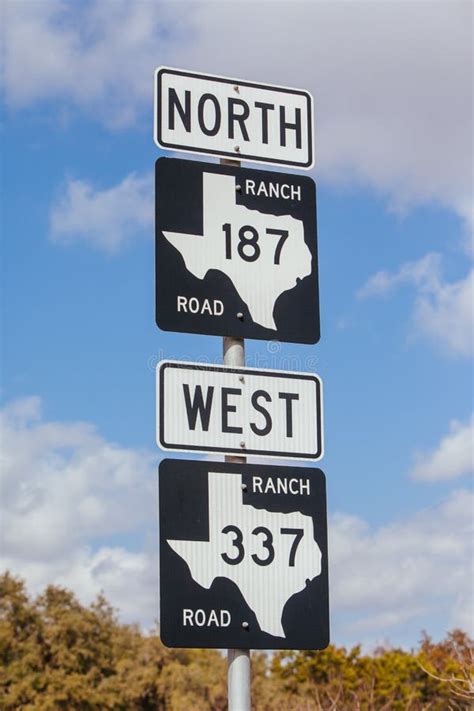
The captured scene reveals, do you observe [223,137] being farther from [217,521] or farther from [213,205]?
[217,521]

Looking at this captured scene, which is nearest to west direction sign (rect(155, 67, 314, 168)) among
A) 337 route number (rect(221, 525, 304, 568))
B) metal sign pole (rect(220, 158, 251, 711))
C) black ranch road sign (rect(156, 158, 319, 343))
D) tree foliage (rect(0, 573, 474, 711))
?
black ranch road sign (rect(156, 158, 319, 343))

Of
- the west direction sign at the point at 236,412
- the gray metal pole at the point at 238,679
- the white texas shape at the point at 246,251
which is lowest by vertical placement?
the gray metal pole at the point at 238,679

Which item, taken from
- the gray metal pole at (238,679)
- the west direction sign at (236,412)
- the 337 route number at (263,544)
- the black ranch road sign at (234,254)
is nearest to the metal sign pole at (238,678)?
the gray metal pole at (238,679)

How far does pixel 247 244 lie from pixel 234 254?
0.08 m

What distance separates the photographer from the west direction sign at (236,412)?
4934mm

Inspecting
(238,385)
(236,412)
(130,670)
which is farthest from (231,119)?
(130,670)

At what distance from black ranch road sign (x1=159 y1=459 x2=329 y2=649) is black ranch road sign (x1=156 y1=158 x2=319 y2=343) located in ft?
2.19

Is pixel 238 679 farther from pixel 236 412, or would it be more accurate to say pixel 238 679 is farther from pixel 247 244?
pixel 247 244

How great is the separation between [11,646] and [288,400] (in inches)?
1373

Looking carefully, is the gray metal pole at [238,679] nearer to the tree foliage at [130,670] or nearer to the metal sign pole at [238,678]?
the metal sign pole at [238,678]

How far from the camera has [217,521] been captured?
15.9 ft

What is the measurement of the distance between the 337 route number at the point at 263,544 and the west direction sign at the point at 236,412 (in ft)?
1.04

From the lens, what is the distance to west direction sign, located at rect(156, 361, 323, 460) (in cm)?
493

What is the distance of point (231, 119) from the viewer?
5.50m
